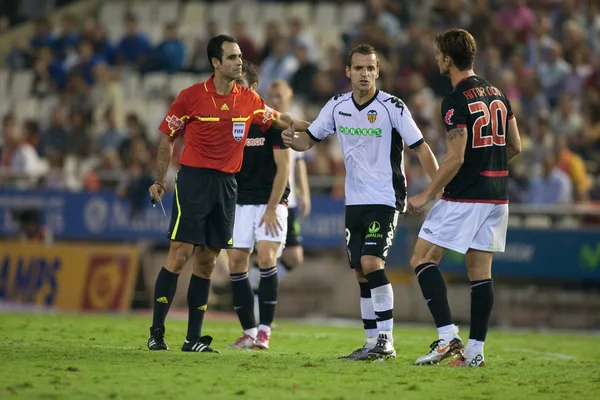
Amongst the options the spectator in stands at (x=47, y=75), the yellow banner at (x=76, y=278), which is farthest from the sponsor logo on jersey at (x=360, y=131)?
the spectator in stands at (x=47, y=75)

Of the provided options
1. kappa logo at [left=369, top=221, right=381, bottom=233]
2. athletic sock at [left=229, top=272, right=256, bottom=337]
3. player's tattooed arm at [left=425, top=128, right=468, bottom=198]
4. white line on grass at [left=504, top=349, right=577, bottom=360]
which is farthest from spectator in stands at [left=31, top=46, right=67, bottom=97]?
player's tattooed arm at [left=425, top=128, right=468, bottom=198]

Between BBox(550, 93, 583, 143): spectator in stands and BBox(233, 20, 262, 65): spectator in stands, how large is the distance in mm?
6173

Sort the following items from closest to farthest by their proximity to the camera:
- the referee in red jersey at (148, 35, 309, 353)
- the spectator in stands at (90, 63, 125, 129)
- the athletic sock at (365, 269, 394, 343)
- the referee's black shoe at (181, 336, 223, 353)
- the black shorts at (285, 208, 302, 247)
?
1. the athletic sock at (365, 269, 394, 343)
2. the referee in red jersey at (148, 35, 309, 353)
3. the referee's black shoe at (181, 336, 223, 353)
4. the black shorts at (285, 208, 302, 247)
5. the spectator in stands at (90, 63, 125, 129)

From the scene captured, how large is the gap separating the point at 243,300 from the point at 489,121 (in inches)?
127

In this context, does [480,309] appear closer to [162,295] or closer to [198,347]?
[198,347]

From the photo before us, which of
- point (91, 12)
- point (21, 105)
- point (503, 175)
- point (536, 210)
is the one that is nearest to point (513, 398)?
point (503, 175)

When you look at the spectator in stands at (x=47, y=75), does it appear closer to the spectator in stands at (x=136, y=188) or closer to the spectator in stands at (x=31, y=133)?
the spectator in stands at (x=31, y=133)

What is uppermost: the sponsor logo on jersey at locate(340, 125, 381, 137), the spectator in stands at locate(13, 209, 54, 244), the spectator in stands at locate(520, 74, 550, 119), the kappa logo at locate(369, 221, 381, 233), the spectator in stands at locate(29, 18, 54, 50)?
the spectator in stands at locate(29, 18, 54, 50)

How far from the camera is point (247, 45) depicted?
22.5 m

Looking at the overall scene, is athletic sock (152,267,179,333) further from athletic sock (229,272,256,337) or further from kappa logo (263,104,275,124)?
kappa logo (263,104,275,124)

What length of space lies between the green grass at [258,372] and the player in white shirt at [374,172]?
1.62 ft

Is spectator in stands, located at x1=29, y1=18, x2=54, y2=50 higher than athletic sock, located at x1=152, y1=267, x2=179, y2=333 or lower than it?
higher

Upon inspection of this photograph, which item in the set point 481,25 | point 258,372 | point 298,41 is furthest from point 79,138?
point 258,372

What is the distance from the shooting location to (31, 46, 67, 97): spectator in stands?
79.6ft
